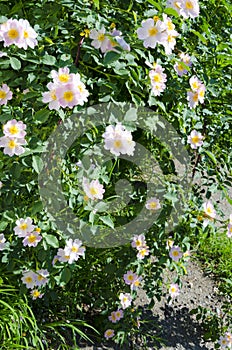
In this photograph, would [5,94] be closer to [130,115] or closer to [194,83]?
[130,115]

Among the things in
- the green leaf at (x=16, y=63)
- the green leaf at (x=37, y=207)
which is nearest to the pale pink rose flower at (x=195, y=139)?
the green leaf at (x=37, y=207)

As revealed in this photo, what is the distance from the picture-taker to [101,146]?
1.67 meters

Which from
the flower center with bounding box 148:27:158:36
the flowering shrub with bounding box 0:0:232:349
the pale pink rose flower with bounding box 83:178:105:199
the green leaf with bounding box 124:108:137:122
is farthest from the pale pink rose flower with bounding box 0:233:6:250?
the flower center with bounding box 148:27:158:36

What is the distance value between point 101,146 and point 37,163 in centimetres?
21

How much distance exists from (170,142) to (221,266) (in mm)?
1237

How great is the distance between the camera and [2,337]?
74.4 inches

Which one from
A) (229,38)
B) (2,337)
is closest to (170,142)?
(229,38)

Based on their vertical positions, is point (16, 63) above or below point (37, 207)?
above

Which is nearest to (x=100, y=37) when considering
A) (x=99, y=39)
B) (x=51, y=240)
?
(x=99, y=39)

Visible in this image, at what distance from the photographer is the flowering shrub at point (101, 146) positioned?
1557 mm

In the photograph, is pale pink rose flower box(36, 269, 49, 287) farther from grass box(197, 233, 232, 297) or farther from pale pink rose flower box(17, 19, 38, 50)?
grass box(197, 233, 232, 297)

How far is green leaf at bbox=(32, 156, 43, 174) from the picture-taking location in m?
1.53

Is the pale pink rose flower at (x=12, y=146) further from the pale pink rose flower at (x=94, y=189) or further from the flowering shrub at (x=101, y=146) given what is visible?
the pale pink rose flower at (x=94, y=189)

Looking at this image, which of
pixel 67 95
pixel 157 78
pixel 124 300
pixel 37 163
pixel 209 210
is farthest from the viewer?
pixel 124 300
